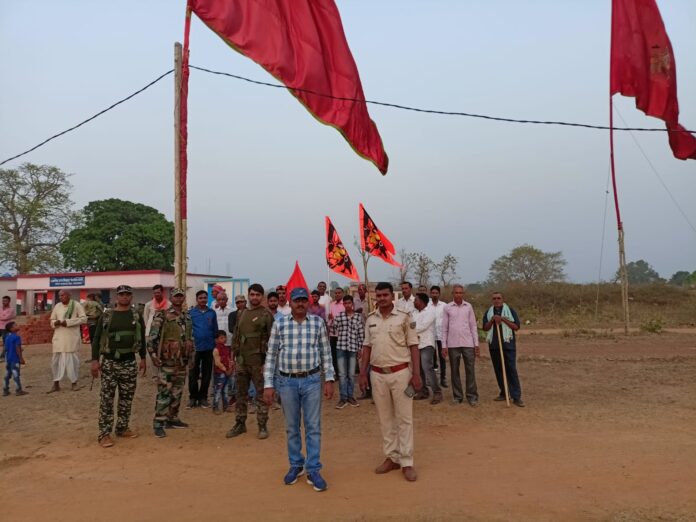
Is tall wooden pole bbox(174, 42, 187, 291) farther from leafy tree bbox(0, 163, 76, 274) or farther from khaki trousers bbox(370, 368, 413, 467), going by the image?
leafy tree bbox(0, 163, 76, 274)

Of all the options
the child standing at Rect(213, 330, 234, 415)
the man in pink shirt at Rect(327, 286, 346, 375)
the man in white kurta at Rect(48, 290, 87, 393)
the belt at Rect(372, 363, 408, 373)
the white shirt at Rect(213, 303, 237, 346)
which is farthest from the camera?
the man in white kurta at Rect(48, 290, 87, 393)

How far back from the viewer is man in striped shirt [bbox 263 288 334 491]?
4.28 metres

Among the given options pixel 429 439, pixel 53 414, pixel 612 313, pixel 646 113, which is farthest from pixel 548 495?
pixel 612 313

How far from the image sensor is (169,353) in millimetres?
5875

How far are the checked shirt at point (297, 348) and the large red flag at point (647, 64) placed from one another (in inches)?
376

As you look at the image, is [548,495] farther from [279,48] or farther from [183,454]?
[279,48]

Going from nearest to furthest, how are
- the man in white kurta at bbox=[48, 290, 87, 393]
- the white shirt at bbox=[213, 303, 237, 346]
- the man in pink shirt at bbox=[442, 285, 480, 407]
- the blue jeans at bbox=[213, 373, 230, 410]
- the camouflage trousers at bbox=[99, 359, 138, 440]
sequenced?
1. the camouflage trousers at bbox=[99, 359, 138, 440]
2. the blue jeans at bbox=[213, 373, 230, 410]
3. the man in pink shirt at bbox=[442, 285, 480, 407]
4. the white shirt at bbox=[213, 303, 237, 346]
5. the man in white kurta at bbox=[48, 290, 87, 393]

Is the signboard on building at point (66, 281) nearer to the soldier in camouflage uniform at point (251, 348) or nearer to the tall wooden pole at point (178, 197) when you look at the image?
→ the tall wooden pole at point (178, 197)

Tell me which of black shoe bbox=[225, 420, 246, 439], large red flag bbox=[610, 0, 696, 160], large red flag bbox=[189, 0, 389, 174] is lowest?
black shoe bbox=[225, 420, 246, 439]

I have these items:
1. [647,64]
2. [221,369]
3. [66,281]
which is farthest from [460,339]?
[66,281]

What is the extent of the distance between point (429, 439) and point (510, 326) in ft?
8.34

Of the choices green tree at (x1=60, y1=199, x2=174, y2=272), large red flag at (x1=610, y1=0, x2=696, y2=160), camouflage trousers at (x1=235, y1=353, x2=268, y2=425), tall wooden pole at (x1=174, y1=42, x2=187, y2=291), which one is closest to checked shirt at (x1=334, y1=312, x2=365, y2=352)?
camouflage trousers at (x1=235, y1=353, x2=268, y2=425)

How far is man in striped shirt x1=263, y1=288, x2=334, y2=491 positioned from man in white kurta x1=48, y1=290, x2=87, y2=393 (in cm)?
639

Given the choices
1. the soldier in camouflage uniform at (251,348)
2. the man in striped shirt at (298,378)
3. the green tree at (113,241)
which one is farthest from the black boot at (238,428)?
the green tree at (113,241)
